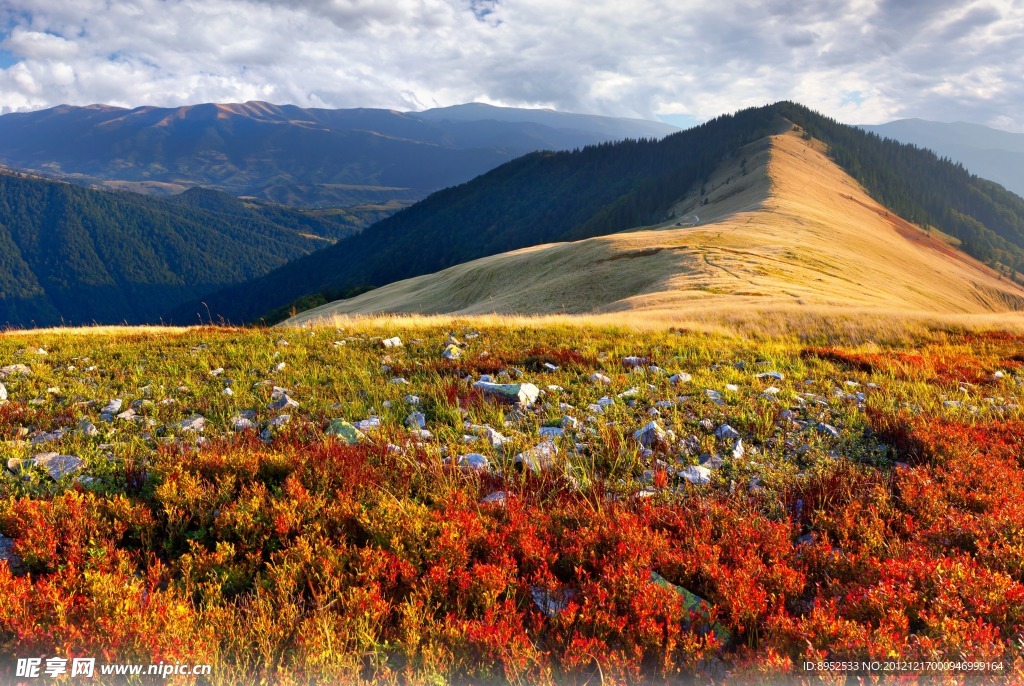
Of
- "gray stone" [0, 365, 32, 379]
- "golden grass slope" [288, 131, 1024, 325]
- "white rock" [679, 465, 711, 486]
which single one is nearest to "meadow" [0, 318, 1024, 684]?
"white rock" [679, 465, 711, 486]

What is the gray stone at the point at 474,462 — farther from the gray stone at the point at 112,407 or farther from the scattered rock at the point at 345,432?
the gray stone at the point at 112,407

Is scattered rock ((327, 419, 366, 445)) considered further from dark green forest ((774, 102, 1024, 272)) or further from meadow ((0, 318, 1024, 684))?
dark green forest ((774, 102, 1024, 272))

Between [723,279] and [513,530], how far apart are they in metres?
34.3

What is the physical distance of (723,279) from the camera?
35.0m

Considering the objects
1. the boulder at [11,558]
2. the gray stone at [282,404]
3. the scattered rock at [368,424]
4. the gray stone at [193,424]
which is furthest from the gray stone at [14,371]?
the scattered rock at [368,424]

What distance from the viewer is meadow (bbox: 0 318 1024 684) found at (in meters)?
3.29

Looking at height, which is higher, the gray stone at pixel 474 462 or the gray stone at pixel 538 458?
the gray stone at pixel 538 458

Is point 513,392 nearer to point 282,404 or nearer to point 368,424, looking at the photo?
point 368,424

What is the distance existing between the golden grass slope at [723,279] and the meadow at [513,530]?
14.7 metres

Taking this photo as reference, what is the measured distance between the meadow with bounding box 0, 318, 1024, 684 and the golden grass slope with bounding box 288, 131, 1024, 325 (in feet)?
48.1

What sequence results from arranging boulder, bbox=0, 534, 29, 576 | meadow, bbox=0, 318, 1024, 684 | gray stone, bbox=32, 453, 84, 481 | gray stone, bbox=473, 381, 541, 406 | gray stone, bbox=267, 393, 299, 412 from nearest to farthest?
meadow, bbox=0, 318, 1024, 684 < boulder, bbox=0, 534, 29, 576 < gray stone, bbox=32, 453, 84, 481 < gray stone, bbox=267, 393, 299, 412 < gray stone, bbox=473, 381, 541, 406

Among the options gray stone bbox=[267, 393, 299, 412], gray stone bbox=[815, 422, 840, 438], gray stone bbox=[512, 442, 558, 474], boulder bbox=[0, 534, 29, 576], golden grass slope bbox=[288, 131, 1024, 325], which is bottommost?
boulder bbox=[0, 534, 29, 576]

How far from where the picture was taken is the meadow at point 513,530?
3.29 metres

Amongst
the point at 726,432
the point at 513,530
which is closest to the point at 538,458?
the point at 513,530
